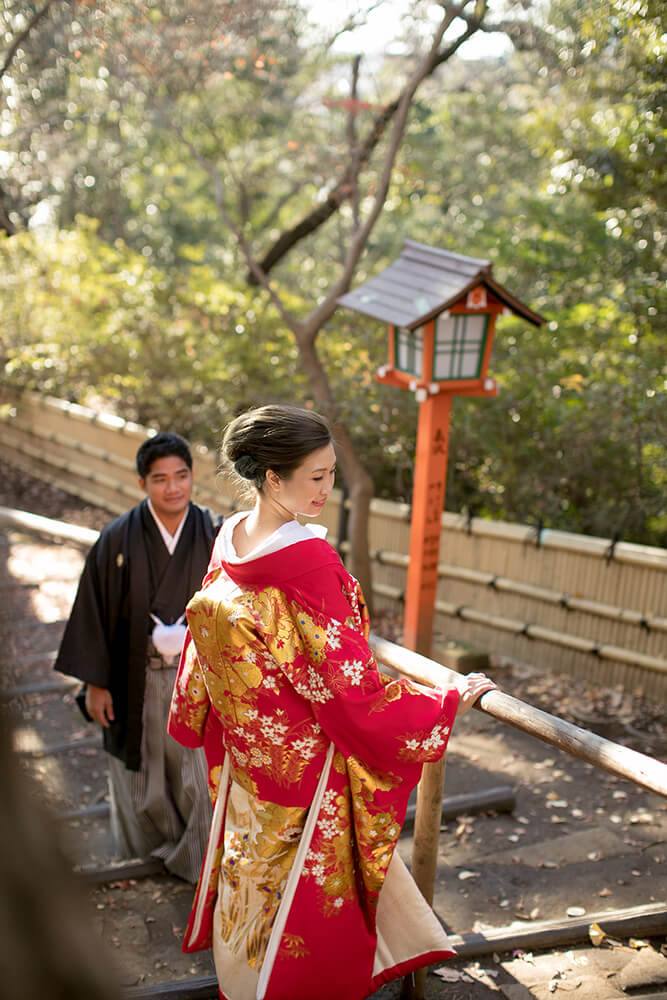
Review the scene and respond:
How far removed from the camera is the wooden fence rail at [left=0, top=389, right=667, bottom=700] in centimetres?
549

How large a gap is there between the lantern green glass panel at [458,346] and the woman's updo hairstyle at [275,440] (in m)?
2.92

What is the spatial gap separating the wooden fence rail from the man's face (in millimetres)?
2273

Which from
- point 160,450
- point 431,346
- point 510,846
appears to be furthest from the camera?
point 431,346

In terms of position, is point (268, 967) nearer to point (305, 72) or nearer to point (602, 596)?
point (602, 596)

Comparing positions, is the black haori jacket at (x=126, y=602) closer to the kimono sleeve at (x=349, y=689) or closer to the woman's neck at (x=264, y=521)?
the woman's neck at (x=264, y=521)

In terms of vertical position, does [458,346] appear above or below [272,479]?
above

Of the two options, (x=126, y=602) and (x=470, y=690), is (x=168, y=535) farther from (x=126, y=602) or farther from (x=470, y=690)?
(x=470, y=690)

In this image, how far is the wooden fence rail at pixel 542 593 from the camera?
549 centimetres

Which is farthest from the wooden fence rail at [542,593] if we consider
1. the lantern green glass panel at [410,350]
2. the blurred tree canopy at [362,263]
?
the lantern green glass panel at [410,350]

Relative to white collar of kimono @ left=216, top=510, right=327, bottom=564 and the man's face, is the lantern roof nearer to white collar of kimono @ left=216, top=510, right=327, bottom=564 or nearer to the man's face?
the man's face

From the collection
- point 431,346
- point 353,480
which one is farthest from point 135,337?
point 431,346

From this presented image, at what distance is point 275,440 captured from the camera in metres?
1.97

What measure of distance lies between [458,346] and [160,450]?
7.97 ft

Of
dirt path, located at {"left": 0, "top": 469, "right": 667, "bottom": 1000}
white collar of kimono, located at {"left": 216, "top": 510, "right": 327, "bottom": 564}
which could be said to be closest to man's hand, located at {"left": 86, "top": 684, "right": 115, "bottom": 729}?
dirt path, located at {"left": 0, "top": 469, "right": 667, "bottom": 1000}
